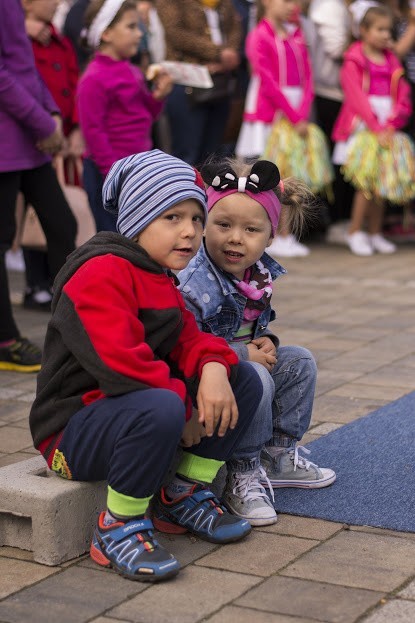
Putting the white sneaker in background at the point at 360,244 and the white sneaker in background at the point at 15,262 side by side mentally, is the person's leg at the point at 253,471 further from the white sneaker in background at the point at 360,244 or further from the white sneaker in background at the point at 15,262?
the white sneaker in background at the point at 360,244

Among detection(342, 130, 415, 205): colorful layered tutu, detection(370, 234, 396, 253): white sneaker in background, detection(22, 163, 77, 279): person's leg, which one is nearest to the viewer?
detection(22, 163, 77, 279): person's leg

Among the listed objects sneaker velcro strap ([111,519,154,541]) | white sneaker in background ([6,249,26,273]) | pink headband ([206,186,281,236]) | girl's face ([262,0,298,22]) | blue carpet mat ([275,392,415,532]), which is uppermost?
girl's face ([262,0,298,22])

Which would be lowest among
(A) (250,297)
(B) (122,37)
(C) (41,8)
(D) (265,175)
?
(A) (250,297)

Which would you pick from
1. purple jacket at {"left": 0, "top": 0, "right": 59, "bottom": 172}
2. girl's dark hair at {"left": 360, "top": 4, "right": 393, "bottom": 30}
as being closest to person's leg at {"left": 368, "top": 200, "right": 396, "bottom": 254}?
girl's dark hair at {"left": 360, "top": 4, "right": 393, "bottom": 30}

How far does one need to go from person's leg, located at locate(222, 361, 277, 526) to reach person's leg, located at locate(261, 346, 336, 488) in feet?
0.60

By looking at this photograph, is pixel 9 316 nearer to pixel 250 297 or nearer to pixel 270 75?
pixel 250 297

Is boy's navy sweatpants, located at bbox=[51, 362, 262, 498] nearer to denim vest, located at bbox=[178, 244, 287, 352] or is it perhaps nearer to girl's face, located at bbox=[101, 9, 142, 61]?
denim vest, located at bbox=[178, 244, 287, 352]

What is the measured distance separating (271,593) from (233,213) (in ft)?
3.95

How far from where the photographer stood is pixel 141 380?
10.3ft

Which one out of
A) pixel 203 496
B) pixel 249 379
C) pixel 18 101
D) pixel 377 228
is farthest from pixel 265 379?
pixel 377 228

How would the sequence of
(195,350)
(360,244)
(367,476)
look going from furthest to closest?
(360,244), (367,476), (195,350)

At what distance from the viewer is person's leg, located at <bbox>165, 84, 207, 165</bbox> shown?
9086 mm

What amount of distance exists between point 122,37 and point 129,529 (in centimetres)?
396

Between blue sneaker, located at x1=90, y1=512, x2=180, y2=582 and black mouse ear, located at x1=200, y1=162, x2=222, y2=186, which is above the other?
black mouse ear, located at x1=200, y1=162, x2=222, y2=186
